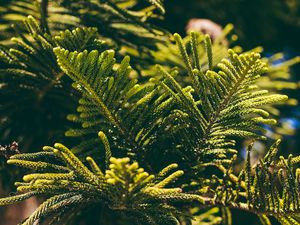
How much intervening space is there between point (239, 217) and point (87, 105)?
195 centimetres

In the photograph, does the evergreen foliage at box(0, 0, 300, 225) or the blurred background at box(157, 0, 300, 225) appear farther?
the blurred background at box(157, 0, 300, 225)

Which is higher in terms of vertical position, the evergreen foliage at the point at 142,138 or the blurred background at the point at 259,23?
the blurred background at the point at 259,23

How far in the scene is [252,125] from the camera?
1.28 meters

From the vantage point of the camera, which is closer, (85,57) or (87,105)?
(85,57)

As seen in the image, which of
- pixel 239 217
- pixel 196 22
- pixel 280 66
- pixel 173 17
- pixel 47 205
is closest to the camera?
pixel 47 205

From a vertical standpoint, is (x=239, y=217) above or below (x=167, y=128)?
above

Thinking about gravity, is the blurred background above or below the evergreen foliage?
above

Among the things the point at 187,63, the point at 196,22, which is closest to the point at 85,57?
the point at 187,63

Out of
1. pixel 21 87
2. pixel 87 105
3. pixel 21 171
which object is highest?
pixel 21 87

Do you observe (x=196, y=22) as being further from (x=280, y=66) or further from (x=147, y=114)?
(x=147, y=114)

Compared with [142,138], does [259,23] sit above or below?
above

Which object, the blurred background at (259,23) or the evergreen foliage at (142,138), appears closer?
the evergreen foliage at (142,138)

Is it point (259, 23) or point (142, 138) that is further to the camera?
point (259, 23)

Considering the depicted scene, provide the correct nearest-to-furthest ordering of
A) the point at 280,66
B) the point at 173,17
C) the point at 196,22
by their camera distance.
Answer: the point at 280,66 < the point at 196,22 < the point at 173,17
